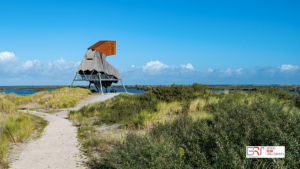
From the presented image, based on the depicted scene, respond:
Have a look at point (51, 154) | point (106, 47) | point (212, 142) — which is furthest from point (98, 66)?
point (212, 142)

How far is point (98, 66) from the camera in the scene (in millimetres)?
36562

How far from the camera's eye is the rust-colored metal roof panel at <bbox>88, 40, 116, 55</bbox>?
3887 centimetres

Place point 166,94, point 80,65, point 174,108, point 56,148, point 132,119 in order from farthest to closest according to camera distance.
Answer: point 80,65 → point 166,94 → point 174,108 → point 132,119 → point 56,148

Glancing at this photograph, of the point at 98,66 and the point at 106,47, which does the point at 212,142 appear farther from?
the point at 106,47

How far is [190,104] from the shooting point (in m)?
11.1

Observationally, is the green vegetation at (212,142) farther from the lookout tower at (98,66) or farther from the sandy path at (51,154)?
the lookout tower at (98,66)

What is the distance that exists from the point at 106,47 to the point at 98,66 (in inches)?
214

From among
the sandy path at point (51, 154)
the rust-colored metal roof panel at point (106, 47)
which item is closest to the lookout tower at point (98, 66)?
the rust-colored metal roof panel at point (106, 47)

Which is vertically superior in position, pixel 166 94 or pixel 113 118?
pixel 166 94

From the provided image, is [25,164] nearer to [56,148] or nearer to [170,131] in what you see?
[56,148]

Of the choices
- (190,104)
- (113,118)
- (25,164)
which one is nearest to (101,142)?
(25,164)

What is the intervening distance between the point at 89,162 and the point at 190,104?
716cm

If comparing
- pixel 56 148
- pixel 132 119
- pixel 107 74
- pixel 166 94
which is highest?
pixel 107 74

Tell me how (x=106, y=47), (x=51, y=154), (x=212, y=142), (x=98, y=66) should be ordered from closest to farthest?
1. (x=212, y=142)
2. (x=51, y=154)
3. (x=98, y=66)
4. (x=106, y=47)
